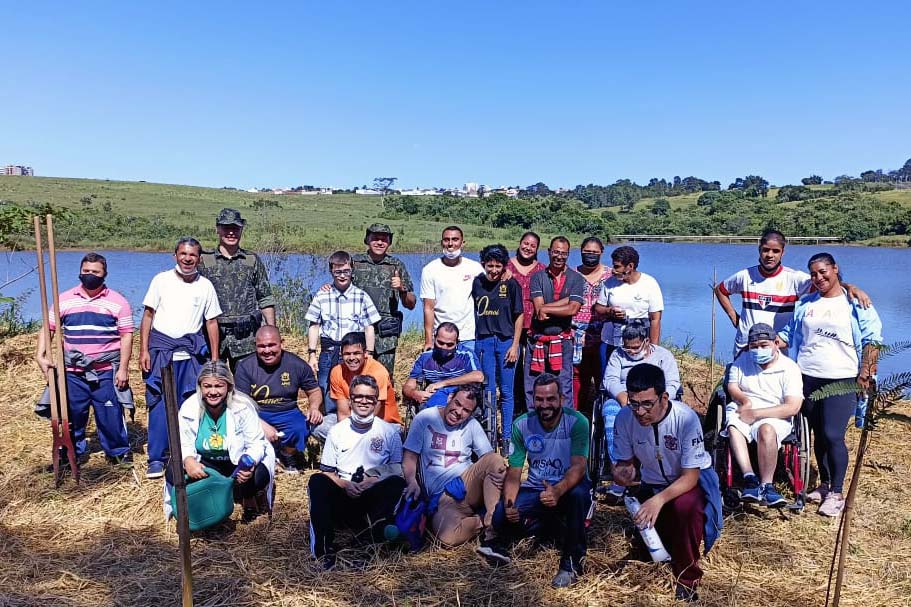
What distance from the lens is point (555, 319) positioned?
5.32 m

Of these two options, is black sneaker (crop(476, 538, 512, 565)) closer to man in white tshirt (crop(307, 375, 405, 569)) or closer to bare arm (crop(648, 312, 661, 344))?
man in white tshirt (crop(307, 375, 405, 569))

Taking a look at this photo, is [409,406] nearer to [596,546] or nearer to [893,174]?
[596,546]

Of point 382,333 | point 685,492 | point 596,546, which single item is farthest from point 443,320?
point 685,492

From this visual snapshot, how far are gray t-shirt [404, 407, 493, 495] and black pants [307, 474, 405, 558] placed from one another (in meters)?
0.19

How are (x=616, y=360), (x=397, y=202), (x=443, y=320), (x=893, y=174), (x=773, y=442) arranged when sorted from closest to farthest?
(x=773, y=442)
(x=616, y=360)
(x=443, y=320)
(x=397, y=202)
(x=893, y=174)

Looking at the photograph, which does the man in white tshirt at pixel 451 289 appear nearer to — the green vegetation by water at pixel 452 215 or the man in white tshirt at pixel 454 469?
the man in white tshirt at pixel 454 469

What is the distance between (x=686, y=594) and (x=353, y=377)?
8.13 feet

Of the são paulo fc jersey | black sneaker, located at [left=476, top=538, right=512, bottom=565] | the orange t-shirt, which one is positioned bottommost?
black sneaker, located at [left=476, top=538, right=512, bottom=565]

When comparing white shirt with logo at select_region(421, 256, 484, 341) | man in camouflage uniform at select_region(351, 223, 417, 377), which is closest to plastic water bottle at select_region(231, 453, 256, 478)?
man in camouflage uniform at select_region(351, 223, 417, 377)

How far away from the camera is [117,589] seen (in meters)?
3.41

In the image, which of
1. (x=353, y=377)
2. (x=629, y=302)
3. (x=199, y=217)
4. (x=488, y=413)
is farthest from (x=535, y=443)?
(x=199, y=217)

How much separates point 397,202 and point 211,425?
38171 mm

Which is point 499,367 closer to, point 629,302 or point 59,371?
point 629,302

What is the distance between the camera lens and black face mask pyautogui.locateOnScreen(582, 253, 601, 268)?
19.0ft
